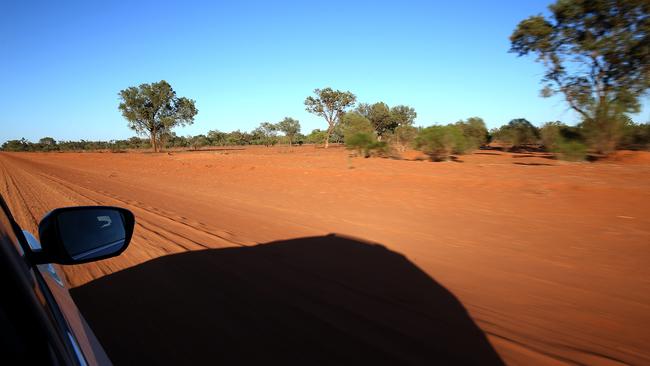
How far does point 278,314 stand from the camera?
11.2 feet

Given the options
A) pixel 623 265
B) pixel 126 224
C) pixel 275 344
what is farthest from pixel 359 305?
pixel 623 265

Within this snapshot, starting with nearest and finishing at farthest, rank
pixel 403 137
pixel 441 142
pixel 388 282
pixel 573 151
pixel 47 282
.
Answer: pixel 47 282 → pixel 388 282 → pixel 573 151 → pixel 441 142 → pixel 403 137

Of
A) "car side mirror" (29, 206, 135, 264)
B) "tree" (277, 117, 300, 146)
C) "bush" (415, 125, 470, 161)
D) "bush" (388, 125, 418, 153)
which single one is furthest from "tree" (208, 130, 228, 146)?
"car side mirror" (29, 206, 135, 264)

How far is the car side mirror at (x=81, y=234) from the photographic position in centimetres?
141

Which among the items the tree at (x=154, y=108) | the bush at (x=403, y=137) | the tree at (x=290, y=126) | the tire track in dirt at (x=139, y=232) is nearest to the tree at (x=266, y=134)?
the tree at (x=290, y=126)

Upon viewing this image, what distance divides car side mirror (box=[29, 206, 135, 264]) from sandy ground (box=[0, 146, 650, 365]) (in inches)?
45.8

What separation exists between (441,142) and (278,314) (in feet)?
73.8

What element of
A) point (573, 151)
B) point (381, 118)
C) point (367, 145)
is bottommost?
point (573, 151)

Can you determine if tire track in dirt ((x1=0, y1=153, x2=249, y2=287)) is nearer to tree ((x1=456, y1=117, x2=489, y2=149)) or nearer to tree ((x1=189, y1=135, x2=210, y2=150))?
tree ((x1=456, y1=117, x2=489, y2=149))

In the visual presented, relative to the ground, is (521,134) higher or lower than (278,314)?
higher

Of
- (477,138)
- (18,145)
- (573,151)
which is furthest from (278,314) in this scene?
(18,145)

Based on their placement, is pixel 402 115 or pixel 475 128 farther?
pixel 402 115

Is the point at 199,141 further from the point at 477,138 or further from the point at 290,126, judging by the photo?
the point at 477,138

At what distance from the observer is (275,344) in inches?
113
